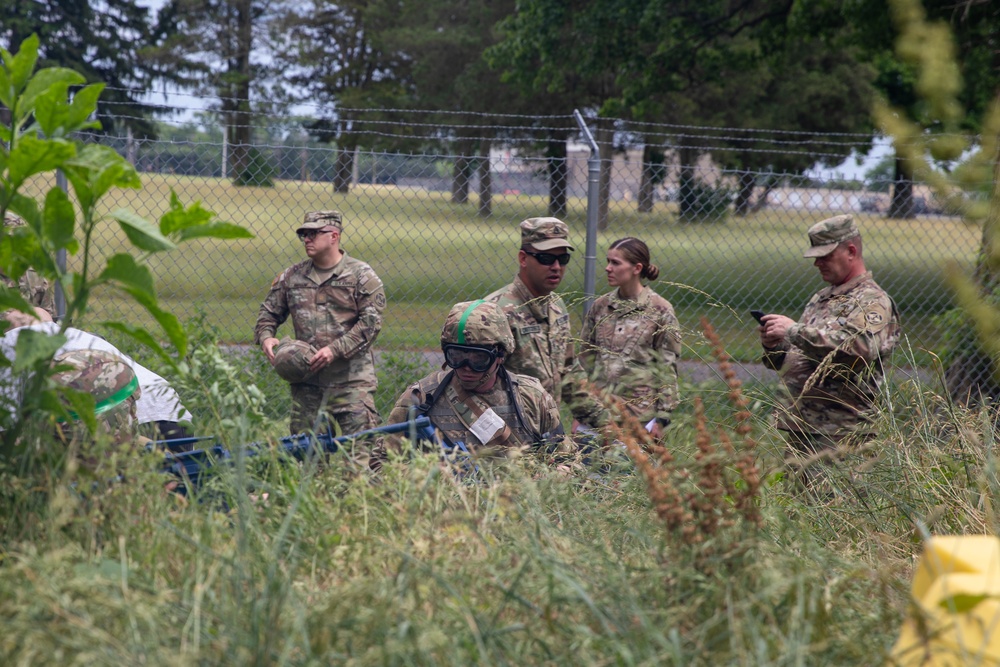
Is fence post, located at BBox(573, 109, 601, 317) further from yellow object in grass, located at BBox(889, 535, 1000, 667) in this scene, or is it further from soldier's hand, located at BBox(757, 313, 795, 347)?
yellow object in grass, located at BBox(889, 535, 1000, 667)

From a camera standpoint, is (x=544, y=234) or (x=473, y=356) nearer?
(x=473, y=356)

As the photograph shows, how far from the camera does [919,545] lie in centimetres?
268

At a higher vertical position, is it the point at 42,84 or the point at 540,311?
the point at 42,84

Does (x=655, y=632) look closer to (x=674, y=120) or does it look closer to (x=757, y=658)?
(x=757, y=658)

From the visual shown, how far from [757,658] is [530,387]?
2591mm

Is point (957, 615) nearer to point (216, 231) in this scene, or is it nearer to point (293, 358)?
point (216, 231)

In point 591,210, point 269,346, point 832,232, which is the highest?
point 832,232

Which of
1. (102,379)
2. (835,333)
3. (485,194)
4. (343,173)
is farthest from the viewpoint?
(485,194)

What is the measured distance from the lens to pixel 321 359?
511cm

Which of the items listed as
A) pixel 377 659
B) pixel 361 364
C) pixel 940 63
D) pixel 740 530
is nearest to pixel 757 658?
pixel 740 530

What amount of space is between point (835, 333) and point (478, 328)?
1.66 meters

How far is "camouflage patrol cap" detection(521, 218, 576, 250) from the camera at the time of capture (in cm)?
481

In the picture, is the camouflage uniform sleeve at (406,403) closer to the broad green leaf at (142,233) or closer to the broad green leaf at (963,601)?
the broad green leaf at (142,233)

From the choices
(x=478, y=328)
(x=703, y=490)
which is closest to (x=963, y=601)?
(x=703, y=490)
